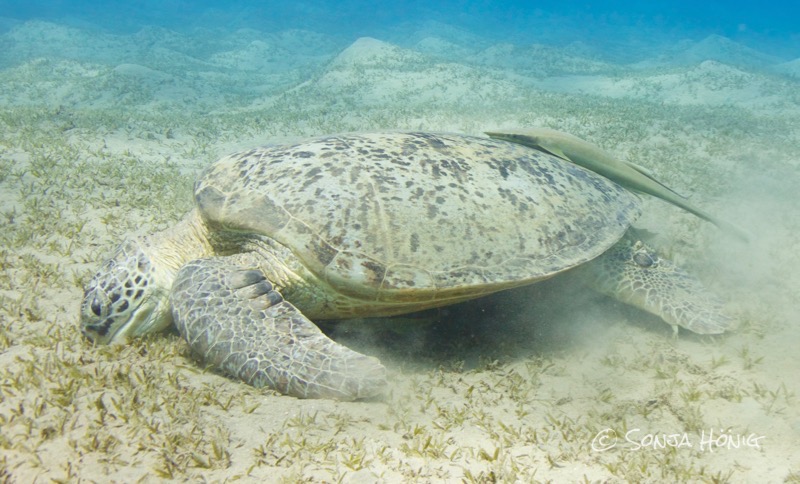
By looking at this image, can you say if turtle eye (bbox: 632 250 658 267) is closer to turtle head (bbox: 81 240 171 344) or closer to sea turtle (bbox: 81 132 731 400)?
sea turtle (bbox: 81 132 731 400)

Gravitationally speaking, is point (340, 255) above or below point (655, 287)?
above

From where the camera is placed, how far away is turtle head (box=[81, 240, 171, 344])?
2.84m

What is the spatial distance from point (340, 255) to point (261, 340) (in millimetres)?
720

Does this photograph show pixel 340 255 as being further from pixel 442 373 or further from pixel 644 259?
pixel 644 259

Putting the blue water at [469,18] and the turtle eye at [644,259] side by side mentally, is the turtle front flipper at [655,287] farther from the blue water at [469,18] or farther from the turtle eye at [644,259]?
the blue water at [469,18]

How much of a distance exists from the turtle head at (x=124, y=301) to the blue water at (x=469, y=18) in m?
40.4

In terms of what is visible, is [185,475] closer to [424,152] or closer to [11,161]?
[424,152]

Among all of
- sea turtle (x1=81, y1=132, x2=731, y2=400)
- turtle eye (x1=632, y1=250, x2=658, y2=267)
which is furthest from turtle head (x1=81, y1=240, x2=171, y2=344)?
turtle eye (x1=632, y1=250, x2=658, y2=267)
